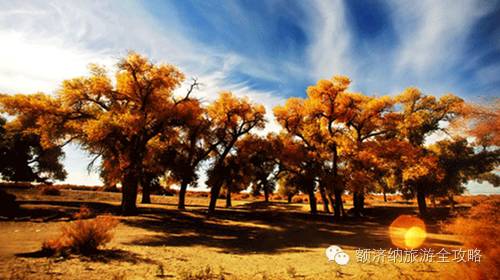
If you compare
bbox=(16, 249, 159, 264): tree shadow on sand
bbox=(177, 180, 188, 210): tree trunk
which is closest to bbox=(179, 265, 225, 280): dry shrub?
bbox=(16, 249, 159, 264): tree shadow on sand

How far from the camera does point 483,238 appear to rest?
5.67 m

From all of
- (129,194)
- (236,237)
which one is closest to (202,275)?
(236,237)

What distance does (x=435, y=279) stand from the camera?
20.6ft

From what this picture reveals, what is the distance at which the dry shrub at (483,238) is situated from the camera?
4.91 metres

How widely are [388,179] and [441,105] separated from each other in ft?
29.4

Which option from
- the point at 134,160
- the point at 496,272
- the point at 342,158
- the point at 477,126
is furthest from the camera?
the point at 342,158

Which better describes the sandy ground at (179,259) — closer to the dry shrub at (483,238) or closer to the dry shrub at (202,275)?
the dry shrub at (202,275)

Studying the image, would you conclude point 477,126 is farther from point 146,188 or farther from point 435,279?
point 146,188

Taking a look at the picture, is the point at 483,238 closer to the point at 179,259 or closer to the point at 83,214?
the point at 179,259

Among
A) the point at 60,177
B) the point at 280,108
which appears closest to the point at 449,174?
the point at 280,108

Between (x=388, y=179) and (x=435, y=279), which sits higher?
(x=388, y=179)

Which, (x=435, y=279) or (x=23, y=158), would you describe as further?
(x=23, y=158)

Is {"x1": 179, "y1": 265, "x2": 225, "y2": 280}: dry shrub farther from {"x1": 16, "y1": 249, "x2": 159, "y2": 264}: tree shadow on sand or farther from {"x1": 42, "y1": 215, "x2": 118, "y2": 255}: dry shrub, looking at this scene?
{"x1": 42, "y1": 215, "x2": 118, "y2": 255}: dry shrub

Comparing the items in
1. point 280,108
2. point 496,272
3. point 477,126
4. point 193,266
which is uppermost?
point 280,108
